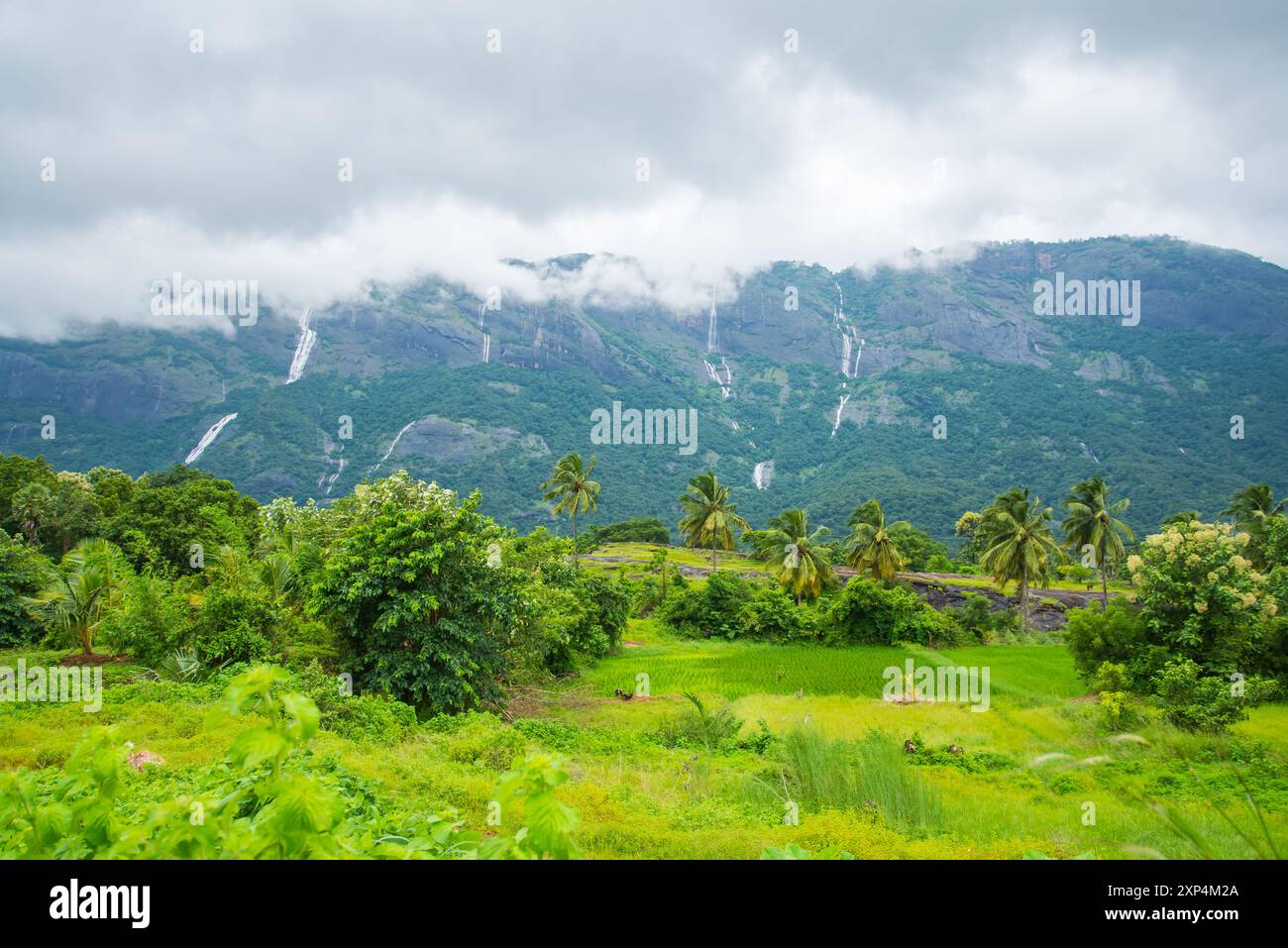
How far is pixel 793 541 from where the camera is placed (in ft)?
148

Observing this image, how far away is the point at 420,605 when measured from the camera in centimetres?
1644

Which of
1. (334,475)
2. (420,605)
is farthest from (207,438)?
(420,605)

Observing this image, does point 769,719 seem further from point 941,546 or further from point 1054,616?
point 941,546

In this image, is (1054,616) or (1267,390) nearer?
(1054,616)

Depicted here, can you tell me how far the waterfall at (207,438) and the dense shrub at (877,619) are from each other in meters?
148

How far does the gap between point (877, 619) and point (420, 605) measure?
2758cm

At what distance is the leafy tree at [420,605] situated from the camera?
54.5 ft

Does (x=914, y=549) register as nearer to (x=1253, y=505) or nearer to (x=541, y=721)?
(x=1253, y=505)

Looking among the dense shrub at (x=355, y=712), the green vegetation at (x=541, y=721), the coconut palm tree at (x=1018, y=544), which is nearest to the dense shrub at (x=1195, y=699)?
the green vegetation at (x=541, y=721)

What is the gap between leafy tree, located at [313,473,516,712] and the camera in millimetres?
16625

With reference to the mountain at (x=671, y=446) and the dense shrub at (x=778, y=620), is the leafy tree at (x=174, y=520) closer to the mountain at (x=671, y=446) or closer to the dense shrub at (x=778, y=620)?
the dense shrub at (x=778, y=620)

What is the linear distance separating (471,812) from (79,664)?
14137 millimetres

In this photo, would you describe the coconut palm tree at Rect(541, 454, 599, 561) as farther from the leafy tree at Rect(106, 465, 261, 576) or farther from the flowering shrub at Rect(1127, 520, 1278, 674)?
the flowering shrub at Rect(1127, 520, 1278, 674)
